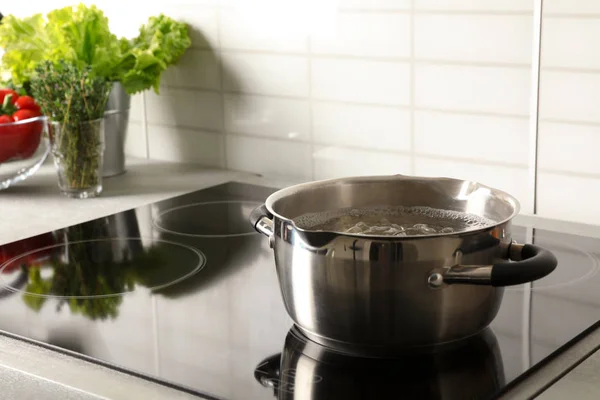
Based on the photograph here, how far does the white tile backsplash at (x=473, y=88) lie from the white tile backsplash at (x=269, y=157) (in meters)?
0.25

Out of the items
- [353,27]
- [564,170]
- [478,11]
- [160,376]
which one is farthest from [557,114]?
[160,376]

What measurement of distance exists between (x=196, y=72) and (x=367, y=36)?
380 millimetres

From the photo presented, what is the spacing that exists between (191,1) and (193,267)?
664 millimetres

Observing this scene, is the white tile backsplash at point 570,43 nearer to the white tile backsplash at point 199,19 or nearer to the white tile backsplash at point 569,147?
the white tile backsplash at point 569,147

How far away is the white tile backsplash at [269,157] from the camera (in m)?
1.49

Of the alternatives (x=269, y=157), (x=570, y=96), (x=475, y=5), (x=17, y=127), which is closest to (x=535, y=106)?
(x=570, y=96)

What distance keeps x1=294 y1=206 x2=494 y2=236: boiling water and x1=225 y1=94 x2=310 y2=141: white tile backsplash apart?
581mm

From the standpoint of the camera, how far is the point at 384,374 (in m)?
0.76

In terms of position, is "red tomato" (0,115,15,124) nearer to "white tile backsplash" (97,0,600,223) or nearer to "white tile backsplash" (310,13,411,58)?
"white tile backsplash" (97,0,600,223)

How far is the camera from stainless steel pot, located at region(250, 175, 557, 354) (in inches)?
29.1

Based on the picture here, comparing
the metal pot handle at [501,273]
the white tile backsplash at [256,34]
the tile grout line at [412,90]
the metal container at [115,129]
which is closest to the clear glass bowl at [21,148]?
the metal container at [115,129]

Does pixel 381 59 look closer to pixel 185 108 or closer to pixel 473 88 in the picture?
pixel 473 88

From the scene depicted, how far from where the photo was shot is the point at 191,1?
5.14 feet

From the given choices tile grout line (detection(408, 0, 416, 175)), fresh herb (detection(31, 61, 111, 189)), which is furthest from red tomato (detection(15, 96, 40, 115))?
tile grout line (detection(408, 0, 416, 175))
